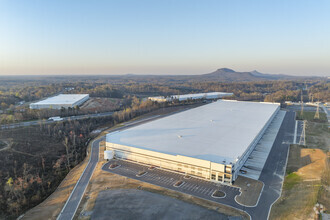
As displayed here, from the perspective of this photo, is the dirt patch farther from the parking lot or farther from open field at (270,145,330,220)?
open field at (270,145,330,220)

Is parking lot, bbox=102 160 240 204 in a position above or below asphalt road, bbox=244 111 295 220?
below

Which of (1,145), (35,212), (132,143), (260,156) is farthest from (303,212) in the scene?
(1,145)

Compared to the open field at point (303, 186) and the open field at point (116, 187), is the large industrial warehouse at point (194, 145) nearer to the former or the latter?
the open field at point (116, 187)

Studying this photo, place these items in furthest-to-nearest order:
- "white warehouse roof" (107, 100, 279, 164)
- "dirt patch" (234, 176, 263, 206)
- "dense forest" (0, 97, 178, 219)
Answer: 1. "white warehouse roof" (107, 100, 279, 164)
2. "dense forest" (0, 97, 178, 219)
3. "dirt patch" (234, 176, 263, 206)

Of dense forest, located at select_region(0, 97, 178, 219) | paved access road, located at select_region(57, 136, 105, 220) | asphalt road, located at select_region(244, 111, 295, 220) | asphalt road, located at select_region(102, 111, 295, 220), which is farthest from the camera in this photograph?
dense forest, located at select_region(0, 97, 178, 219)

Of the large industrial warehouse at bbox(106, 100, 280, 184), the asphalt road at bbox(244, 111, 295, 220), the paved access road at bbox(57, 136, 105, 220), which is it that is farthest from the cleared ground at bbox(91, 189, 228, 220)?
the large industrial warehouse at bbox(106, 100, 280, 184)

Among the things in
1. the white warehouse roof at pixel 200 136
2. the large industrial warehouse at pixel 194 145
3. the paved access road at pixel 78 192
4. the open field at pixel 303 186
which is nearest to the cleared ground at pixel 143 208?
the paved access road at pixel 78 192
